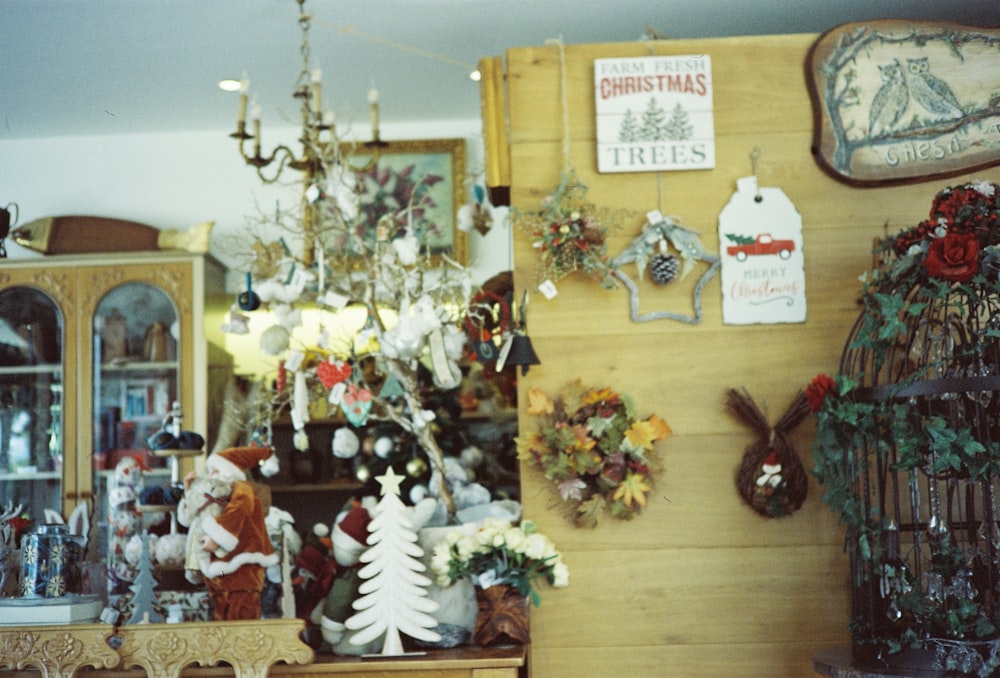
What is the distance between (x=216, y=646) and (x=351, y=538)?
18.7 inches

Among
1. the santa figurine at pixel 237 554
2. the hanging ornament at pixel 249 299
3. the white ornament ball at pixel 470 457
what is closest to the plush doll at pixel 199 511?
the santa figurine at pixel 237 554

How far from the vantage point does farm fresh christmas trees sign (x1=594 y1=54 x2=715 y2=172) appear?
122 inches

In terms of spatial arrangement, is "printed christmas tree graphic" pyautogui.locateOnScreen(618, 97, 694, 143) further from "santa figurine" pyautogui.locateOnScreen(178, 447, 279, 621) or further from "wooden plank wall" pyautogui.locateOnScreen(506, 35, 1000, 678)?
"santa figurine" pyautogui.locateOnScreen(178, 447, 279, 621)

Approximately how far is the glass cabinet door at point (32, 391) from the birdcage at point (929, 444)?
373 centimetres

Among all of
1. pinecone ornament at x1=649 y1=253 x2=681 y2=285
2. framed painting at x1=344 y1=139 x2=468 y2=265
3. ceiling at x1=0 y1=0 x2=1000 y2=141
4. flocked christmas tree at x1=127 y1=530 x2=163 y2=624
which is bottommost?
→ flocked christmas tree at x1=127 y1=530 x2=163 y2=624

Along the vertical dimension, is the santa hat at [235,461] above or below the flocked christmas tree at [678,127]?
below

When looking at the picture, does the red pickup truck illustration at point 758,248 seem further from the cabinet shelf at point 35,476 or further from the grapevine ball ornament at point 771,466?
the cabinet shelf at point 35,476

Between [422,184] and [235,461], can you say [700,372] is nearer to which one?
[235,461]

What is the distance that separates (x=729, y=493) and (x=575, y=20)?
78.1 inches

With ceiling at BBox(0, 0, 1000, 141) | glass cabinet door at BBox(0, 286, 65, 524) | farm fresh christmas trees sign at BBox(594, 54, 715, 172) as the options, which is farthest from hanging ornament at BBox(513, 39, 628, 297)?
glass cabinet door at BBox(0, 286, 65, 524)

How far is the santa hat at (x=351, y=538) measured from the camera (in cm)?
300

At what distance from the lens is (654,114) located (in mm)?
3107

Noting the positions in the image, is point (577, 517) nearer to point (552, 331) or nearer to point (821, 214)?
point (552, 331)

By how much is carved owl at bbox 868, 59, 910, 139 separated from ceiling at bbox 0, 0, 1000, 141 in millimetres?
729
